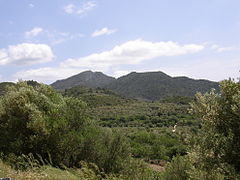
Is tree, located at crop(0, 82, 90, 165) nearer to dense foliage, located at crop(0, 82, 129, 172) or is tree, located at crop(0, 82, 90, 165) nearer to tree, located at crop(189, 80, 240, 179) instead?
dense foliage, located at crop(0, 82, 129, 172)

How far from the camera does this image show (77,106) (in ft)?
67.2

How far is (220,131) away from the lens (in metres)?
8.71

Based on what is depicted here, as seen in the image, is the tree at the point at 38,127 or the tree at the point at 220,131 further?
the tree at the point at 38,127

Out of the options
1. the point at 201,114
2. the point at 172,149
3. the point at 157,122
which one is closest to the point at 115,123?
the point at 157,122

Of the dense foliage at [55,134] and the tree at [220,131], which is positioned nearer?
the tree at [220,131]

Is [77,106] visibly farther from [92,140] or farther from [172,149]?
[172,149]

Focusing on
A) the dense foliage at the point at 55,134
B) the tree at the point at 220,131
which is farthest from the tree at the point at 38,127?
the tree at the point at 220,131

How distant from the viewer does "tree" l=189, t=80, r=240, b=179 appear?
27.0 feet

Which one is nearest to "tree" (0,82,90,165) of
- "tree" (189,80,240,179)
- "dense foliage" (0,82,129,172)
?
"dense foliage" (0,82,129,172)

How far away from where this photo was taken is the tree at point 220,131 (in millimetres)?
8219

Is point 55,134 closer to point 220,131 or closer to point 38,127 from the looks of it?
point 38,127

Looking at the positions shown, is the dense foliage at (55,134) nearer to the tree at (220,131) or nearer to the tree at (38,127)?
the tree at (38,127)

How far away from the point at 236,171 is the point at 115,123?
7267 cm

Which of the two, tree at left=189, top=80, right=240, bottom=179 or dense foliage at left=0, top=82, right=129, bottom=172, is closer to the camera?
tree at left=189, top=80, right=240, bottom=179
